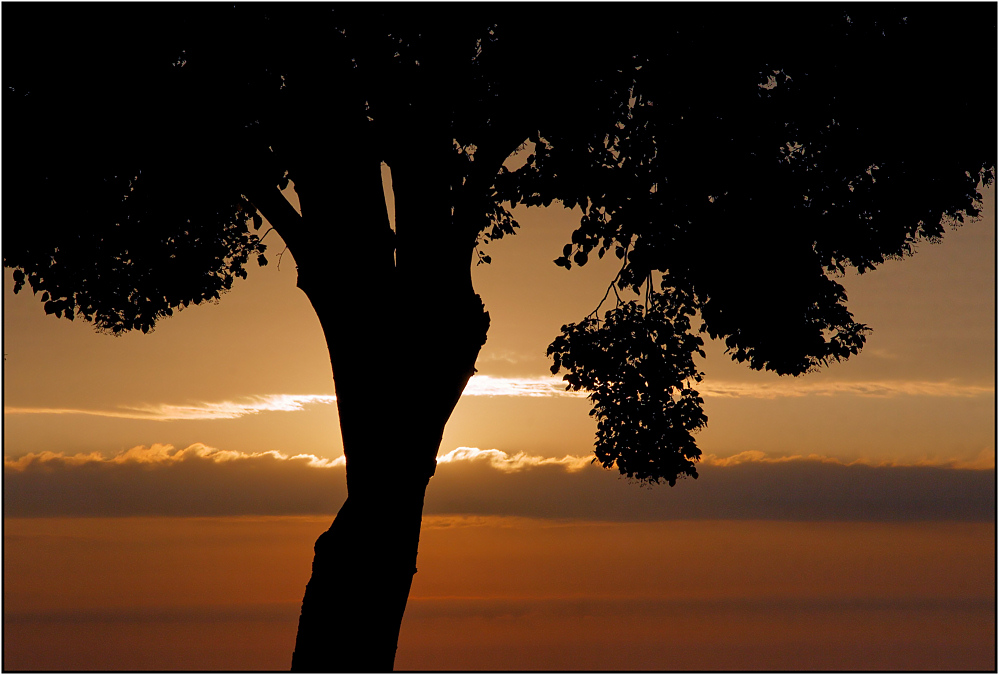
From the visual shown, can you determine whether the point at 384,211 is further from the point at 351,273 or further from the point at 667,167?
the point at 667,167

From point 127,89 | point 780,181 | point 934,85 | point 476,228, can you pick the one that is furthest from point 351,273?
point 934,85

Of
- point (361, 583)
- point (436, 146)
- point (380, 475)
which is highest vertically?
point (436, 146)

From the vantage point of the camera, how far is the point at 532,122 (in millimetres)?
10008

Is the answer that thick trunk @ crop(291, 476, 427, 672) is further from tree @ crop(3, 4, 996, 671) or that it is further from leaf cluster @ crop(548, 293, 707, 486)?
leaf cluster @ crop(548, 293, 707, 486)

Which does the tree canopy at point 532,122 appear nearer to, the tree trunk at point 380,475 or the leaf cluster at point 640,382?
the tree trunk at point 380,475

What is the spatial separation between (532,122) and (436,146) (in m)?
1.26

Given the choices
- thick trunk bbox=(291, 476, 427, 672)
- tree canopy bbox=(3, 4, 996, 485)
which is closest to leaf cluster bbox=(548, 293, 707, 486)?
tree canopy bbox=(3, 4, 996, 485)

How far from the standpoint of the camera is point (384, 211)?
10.3 metres

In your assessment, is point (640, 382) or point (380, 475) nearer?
point (380, 475)

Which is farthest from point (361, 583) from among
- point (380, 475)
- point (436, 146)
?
point (436, 146)

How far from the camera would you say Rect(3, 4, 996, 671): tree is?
9.40 meters

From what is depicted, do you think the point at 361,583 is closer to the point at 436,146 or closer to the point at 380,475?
the point at 380,475

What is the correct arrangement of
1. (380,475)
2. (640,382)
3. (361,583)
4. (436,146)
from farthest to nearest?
(640,382) → (436,146) → (380,475) → (361,583)

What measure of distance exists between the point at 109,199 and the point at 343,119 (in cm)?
417
